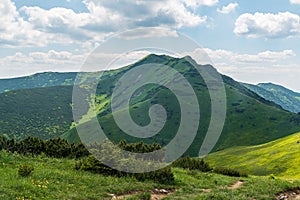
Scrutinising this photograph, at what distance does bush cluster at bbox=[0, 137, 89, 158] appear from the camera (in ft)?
106

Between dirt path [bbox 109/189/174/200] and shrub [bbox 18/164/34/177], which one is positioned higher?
shrub [bbox 18/164/34/177]

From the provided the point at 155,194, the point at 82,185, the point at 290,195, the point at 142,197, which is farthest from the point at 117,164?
the point at 290,195

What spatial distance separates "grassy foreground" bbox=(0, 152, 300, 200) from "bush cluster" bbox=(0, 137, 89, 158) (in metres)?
3.01

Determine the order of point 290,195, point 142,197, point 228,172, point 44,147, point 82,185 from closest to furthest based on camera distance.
Result: point 142,197 < point 82,185 < point 290,195 < point 44,147 < point 228,172

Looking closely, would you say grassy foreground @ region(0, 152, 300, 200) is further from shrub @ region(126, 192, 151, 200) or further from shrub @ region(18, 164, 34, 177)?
shrub @ region(126, 192, 151, 200)

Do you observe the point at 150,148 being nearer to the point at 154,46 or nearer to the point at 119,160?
the point at 119,160

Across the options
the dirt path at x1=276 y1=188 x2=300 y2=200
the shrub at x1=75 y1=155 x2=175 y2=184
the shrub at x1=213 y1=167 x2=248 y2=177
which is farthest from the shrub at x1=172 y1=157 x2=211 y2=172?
the shrub at x1=75 y1=155 x2=175 y2=184

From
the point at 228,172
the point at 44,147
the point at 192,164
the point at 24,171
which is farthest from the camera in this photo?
the point at 228,172

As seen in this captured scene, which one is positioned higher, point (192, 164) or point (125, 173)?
point (125, 173)

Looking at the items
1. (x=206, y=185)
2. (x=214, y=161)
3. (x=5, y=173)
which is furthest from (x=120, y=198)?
(x=214, y=161)

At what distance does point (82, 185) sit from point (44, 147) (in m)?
14.4

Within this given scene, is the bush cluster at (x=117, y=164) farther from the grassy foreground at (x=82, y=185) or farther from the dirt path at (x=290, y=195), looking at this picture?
the dirt path at (x=290, y=195)

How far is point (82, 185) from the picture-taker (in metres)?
22.4

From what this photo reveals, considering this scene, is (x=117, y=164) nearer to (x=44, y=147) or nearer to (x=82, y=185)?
(x=82, y=185)
